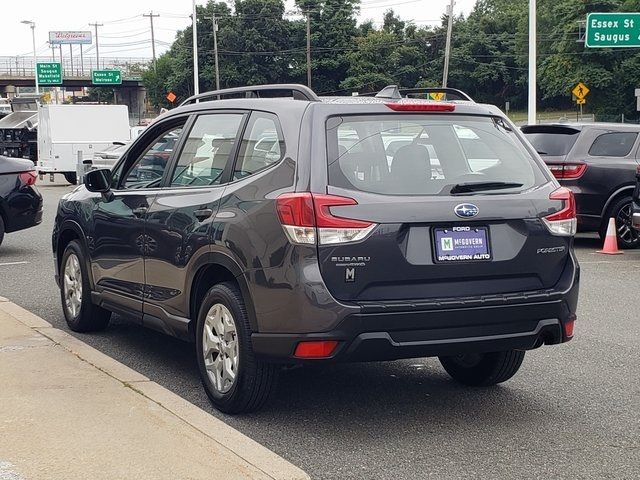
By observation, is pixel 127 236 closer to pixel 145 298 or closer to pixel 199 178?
pixel 145 298

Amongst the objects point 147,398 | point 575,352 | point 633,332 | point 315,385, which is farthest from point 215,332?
point 633,332

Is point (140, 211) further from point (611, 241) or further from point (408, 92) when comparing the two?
point (611, 241)

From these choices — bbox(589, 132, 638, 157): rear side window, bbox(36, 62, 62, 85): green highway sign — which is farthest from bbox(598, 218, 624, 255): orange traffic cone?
bbox(36, 62, 62, 85): green highway sign

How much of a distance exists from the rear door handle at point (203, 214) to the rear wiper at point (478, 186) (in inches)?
55.0

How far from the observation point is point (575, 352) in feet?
23.6

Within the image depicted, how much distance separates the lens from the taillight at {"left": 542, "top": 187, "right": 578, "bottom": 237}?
529cm

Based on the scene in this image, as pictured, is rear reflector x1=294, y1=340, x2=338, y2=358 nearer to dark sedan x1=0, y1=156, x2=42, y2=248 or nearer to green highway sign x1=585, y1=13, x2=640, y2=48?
dark sedan x1=0, y1=156, x2=42, y2=248

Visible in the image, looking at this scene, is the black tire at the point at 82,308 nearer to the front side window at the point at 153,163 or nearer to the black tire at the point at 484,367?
the front side window at the point at 153,163

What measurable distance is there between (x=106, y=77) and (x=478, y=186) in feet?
268

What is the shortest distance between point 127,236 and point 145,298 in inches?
18.8

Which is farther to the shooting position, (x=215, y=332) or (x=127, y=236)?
(x=127, y=236)

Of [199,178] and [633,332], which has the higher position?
[199,178]

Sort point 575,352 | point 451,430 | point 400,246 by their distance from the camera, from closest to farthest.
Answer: point 400,246
point 451,430
point 575,352

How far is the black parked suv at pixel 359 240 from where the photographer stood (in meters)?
4.82
